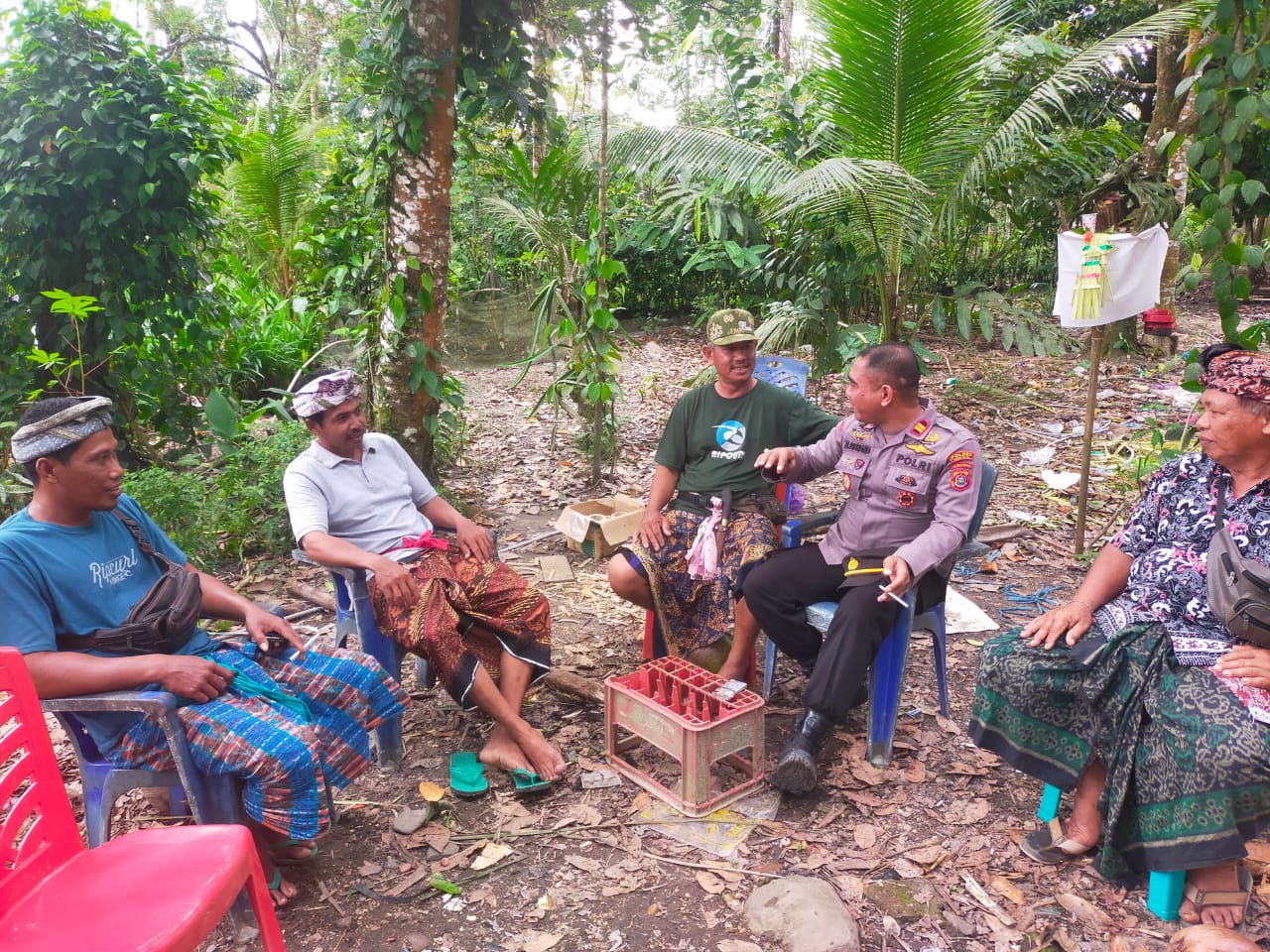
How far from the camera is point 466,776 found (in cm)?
318

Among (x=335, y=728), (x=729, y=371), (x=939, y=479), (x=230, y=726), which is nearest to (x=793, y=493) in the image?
(x=729, y=371)

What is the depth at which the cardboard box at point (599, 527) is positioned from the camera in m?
5.21

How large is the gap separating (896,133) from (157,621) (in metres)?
5.36

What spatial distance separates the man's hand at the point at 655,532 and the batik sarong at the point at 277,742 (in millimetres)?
1413

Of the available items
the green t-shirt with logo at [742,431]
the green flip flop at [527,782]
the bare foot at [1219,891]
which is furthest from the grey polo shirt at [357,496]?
the bare foot at [1219,891]

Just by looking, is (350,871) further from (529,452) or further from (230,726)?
(529,452)

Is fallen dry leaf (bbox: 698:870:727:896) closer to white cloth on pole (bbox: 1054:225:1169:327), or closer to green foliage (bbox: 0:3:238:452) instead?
white cloth on pole (bbox: 1054:225:1169:327)

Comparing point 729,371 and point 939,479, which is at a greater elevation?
point 729,371

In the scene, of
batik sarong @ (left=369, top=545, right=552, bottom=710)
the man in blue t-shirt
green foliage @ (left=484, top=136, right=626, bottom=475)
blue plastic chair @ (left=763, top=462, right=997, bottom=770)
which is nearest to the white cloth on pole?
blue plastic chair @ (left=763, top=462, right=997, bottom=770)

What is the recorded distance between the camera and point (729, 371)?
3846mm

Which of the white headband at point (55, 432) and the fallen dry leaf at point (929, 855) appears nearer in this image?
the white headband at point (55, 432)

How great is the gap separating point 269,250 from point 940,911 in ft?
29.9

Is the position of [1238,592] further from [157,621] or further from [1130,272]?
[157,621]

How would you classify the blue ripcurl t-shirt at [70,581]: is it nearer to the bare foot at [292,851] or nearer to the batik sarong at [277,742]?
the batik sarong at [277,742]
